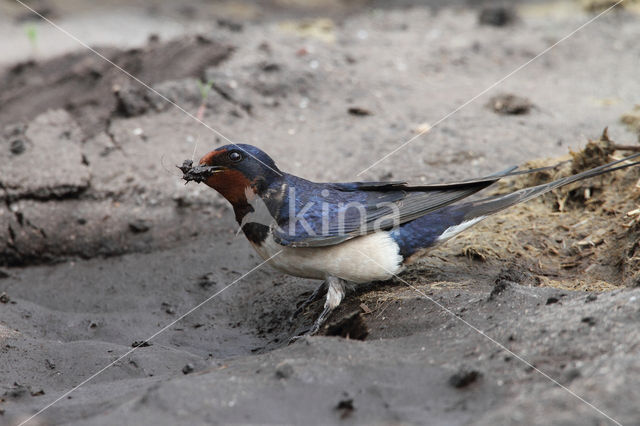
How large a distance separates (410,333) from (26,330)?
2289mm

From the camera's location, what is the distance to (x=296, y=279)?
4.80 metres

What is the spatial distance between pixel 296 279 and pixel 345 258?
867 millimetres

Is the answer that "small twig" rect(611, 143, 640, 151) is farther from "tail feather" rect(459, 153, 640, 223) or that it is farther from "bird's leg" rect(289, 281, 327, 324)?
"bird's leg" rect(289, 281, 327, 324)

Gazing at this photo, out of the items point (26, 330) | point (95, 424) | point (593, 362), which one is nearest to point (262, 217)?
point (26, 330)

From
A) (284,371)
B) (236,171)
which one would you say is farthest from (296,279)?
(284,371)

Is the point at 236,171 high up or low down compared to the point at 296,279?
up

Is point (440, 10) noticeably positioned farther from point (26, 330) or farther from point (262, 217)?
point (26, 330)

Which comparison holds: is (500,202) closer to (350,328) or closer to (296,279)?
(350,328)

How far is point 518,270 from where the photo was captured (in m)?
4.18

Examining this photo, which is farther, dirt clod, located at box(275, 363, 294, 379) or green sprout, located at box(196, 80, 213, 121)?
green sprout, located at box(196, 80, 213, 121)

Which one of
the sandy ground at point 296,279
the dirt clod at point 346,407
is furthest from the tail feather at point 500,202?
the dirt clod at point 346,407

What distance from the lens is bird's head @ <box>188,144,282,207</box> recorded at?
410 cm

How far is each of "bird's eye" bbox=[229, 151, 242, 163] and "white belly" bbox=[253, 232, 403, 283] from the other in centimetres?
51

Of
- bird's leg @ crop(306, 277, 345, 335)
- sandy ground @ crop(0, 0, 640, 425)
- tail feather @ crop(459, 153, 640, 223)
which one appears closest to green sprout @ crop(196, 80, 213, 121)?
sandy ground @ crop(0, 0, 640, 425)
